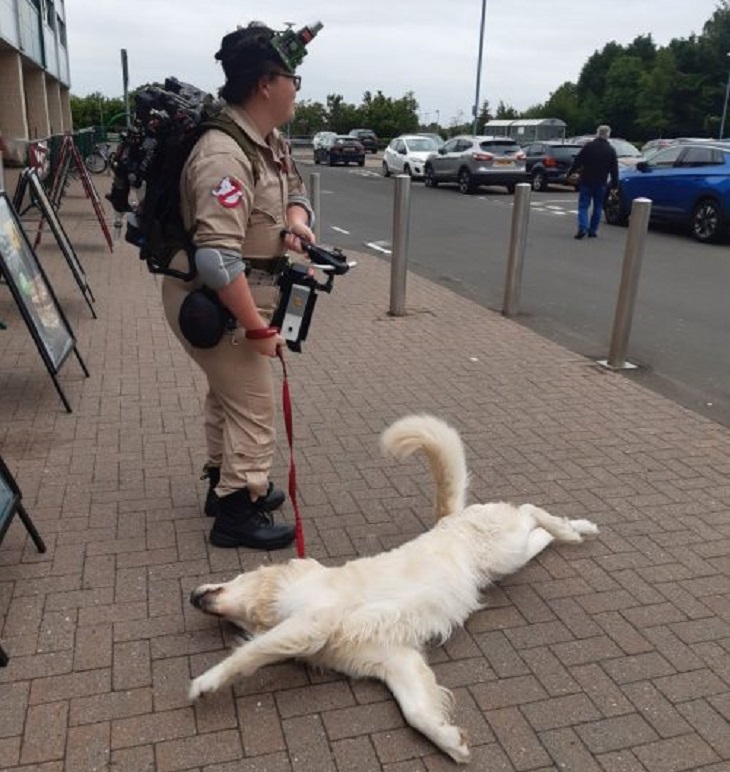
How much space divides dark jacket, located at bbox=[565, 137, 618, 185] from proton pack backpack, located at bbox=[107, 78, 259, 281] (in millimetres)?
12123

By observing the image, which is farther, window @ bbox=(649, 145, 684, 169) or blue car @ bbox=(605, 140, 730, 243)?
window @ bbox=(649, 145, 684, 169)

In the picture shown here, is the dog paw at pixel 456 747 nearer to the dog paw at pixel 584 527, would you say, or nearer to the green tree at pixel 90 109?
the dog paw at pixel 584 527

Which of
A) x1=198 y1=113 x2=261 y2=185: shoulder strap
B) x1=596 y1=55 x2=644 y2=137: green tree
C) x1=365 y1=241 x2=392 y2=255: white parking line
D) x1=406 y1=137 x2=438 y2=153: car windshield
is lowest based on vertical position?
x1=365 y1=241 x2=392 y2=255: white parking line

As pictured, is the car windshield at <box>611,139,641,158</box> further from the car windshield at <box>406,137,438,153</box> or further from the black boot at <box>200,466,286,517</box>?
the black boot at <box>200,466,286,517</box>

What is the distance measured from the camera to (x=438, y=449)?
3.42 m

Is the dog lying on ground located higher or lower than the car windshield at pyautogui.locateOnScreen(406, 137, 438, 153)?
lower

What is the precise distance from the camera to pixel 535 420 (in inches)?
212

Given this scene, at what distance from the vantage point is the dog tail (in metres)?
3.40

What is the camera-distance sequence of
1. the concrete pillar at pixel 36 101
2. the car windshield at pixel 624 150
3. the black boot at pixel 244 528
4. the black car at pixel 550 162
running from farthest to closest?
the concrete pillar at pixel 36 101, the car windshield at pixel 624 150, the black car at pixel 550 162, the black boot at pixel 244 528

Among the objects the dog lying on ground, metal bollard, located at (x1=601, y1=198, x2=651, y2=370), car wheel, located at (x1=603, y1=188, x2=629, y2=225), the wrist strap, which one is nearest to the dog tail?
the dog lying on ground

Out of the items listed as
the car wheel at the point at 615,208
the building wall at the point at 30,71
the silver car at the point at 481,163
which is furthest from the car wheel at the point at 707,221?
the building wall at the point at 30,71

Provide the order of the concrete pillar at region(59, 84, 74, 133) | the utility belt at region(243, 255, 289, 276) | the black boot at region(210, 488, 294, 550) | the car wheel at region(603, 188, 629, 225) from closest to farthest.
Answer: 1. the utility belt at region(243, 255, 289, 276)
2. the black boot at region(210, 488, 294, 550)
3. the car wheel at region(603, 188, 629, 225)
4. the concrete pillar at region(59, 84, 74, 133)

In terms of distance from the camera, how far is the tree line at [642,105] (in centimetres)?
6450

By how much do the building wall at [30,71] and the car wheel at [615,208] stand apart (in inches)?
438
